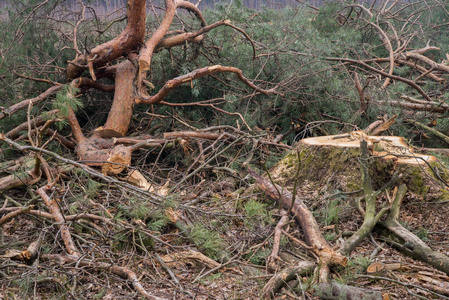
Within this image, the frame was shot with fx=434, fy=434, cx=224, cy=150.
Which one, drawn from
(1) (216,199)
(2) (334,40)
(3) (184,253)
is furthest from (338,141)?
(2) (334,40)

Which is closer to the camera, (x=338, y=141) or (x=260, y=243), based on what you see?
(x=260, y=243)

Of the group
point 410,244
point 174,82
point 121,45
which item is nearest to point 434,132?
point 410,244

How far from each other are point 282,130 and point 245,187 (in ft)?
4.99

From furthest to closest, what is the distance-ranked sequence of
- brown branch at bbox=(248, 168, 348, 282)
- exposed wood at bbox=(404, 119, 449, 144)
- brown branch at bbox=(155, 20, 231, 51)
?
exposed wood at bbox=(404, 119, 449, 144) < brown branch at bbox=(155, 20, 231, 51) < brown branch at bbox=(248, 168, 348, 282)

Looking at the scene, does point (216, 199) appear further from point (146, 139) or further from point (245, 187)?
point (146, 139)

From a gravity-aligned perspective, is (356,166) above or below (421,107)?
above

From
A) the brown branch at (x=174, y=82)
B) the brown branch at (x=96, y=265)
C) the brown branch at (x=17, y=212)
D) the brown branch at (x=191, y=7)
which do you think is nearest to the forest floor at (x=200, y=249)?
the brown branch at (x=96, y=265)

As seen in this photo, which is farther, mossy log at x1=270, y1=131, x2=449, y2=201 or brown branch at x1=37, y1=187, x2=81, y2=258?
mossy log at x1=270, y1=131, x2=449, y2=201

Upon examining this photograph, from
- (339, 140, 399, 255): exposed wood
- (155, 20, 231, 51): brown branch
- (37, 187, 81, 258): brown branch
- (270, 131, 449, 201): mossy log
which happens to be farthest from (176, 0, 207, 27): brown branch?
(37, 187, 81, 258): brown branch

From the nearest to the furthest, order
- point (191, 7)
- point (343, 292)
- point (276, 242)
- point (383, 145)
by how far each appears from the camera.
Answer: point (343, 292) < point (276, 242) < point (383, 145) < point (191, 7)

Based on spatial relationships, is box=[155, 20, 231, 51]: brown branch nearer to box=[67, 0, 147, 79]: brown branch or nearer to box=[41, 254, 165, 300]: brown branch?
box=[67, 0, 147, 79]: brown branch

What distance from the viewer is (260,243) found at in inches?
128

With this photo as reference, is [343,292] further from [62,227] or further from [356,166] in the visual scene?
[62,227]

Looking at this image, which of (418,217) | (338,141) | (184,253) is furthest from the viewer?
(338,141)
